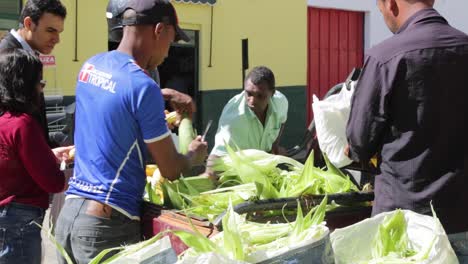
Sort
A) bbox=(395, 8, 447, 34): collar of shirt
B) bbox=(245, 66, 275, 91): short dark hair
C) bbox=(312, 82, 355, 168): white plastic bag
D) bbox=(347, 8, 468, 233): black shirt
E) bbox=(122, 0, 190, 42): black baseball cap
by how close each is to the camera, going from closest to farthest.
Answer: bbox=(347, 8, 468, 233): black shirt
bbox=(395, 8, 447, 34): collar of shirt
bbox=(122, 0, 190, 42): black baseball cap
bbox=(312, 82, 355, 168): white plastic bag
bbox=(245, 66, 275, 91): short dark hair

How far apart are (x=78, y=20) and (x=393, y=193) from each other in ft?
26.7

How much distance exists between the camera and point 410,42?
2576 millimetres

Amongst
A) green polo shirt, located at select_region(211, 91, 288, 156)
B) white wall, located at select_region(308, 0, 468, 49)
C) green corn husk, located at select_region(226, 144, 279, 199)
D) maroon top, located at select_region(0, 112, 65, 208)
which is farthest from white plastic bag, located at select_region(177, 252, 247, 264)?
white wall, located at select_region(308, 0, 468, 49)

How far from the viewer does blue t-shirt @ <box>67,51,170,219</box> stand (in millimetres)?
2695

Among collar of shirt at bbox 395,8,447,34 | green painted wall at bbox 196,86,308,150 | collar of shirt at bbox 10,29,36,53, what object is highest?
collar of shirt at bbox 395,8,447,34

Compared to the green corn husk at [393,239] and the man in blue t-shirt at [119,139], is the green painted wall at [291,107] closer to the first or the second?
the man in blue t-shirt at [119,139]

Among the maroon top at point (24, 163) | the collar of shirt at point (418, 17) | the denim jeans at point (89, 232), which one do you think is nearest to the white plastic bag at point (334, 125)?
the collar of shirt at point (418, 17)

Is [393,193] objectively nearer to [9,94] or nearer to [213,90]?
[9,94]

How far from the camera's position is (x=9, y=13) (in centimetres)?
925

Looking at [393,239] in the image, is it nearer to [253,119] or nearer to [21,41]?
[253,119]

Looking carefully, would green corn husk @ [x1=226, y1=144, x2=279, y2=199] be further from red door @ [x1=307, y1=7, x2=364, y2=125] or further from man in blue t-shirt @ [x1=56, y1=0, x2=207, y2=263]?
red door @ [x1=307, y1=7, x2=364, y2=125]

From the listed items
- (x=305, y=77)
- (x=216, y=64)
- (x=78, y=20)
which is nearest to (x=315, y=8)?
(x=305, y=77)

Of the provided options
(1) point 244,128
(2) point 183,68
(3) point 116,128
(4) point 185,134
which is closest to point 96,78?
(3) point 116,128

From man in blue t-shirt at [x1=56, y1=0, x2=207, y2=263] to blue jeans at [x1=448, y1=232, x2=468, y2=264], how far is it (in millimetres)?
1171
